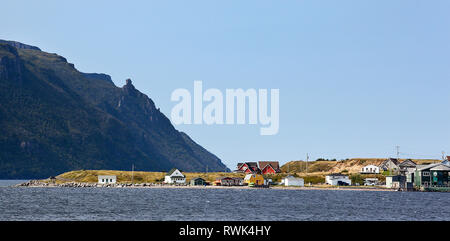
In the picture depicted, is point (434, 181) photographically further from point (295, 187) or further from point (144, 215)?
point (144, 215)

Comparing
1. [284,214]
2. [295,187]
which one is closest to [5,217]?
[284,214]

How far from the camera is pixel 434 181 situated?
18550 centimetres
